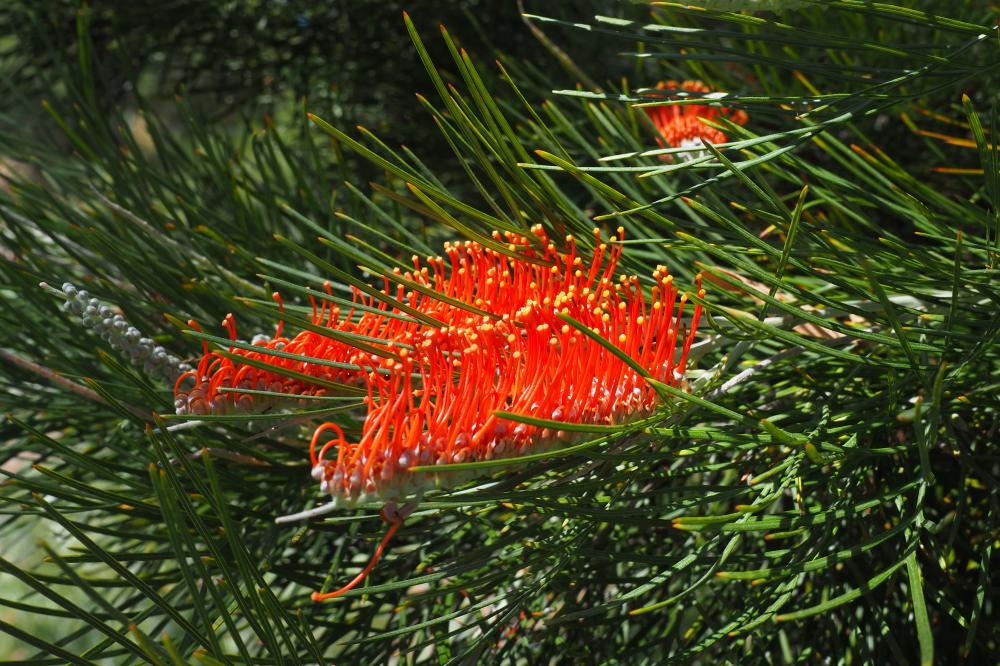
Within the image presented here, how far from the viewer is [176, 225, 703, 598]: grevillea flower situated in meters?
0.34

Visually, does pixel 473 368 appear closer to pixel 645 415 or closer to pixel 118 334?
pixel 645 415

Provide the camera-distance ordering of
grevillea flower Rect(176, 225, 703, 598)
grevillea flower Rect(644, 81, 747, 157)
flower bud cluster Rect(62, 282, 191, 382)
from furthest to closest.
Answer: grevillea flower Rect(644, 81, 747, 157) < flower bud cluster Rect(62, 282, 191, 382) < grevillea flower Rect(176, 225, 703, 598)

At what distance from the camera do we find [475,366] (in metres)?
0.37

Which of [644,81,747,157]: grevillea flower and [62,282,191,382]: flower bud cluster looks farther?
[644,81,747,157]: grevillea flower

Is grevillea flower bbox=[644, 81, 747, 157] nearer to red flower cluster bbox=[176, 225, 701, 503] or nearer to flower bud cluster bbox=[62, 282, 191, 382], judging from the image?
red flower cluster bbox=[176, 225, 701, 503]

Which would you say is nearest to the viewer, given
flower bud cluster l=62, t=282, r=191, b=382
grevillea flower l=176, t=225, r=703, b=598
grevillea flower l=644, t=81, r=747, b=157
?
grevillea flower l=176, t=225, r=703, b=598

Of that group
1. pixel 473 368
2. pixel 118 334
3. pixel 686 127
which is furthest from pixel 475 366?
pixel 686 127

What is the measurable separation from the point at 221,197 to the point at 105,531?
0.48m

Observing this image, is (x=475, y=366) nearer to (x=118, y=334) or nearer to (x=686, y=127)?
(x=118, y=334)

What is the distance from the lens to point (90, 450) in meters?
0.73

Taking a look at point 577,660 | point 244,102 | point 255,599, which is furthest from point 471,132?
point 244,102

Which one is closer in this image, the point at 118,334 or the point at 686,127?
the point at 118,334

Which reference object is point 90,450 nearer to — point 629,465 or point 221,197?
point 221,197

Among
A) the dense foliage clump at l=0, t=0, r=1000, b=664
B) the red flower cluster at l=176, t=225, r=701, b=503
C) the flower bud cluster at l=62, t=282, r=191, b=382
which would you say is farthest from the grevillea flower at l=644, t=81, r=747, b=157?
the flower bud cluster at l=62, t=282, r=191, b=382
